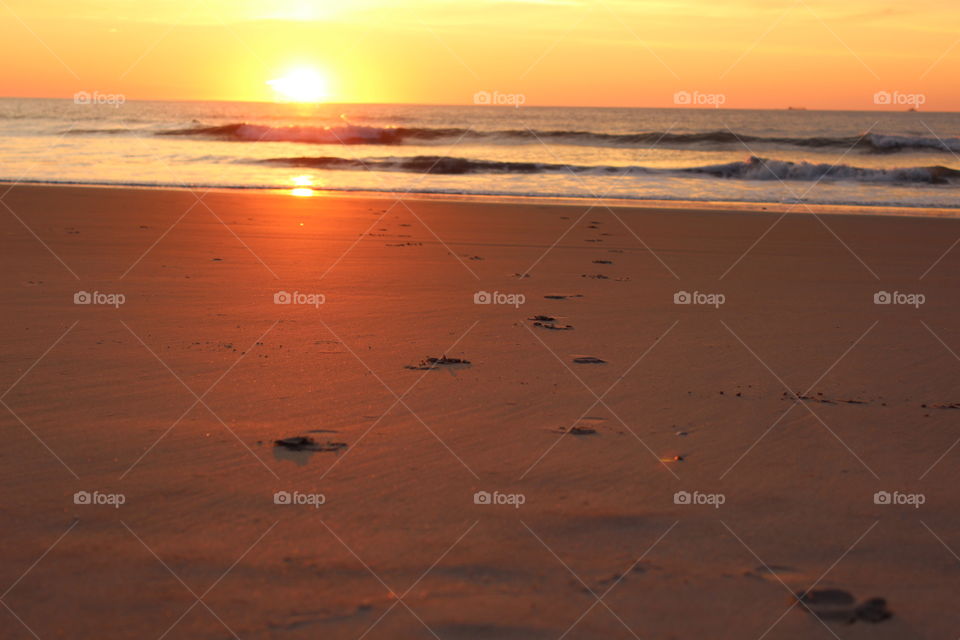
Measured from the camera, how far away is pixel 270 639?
231 cm

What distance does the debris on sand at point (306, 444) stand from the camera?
3.55 m

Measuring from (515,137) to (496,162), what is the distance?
14548 mm

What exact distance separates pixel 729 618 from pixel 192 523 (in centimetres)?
181

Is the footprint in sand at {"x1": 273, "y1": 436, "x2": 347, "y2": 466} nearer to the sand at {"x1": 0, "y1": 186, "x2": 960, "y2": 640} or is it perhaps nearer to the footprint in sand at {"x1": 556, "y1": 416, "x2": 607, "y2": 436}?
the sand at {"x1": 0, "y1": 186, "x2": 960, "y2": 640}

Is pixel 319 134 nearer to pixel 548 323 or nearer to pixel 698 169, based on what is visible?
pixel 698 169

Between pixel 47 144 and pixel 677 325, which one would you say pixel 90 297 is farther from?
pixel 47 144

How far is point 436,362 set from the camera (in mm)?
4824

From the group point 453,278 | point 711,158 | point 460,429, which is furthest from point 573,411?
point 711,158

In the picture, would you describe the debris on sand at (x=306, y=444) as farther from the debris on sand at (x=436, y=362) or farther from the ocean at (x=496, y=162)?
the ocean at (x=496, y=162)

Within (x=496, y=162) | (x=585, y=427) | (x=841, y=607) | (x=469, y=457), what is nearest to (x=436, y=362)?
(x=585, y=427)

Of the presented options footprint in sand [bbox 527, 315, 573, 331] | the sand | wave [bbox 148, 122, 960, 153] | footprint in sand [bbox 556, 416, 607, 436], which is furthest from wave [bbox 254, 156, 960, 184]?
footprint in sand [bbox 556, 416, 607, 436]

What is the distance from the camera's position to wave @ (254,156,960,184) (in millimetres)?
23406

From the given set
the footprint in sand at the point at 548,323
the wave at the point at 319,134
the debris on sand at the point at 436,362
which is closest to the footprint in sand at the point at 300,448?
the debris on sand at the point at 436,362

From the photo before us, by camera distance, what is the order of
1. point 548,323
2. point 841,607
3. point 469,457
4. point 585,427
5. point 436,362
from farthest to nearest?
1. point 548,323
2. point 436,362
3. point 585,427
4. point 469,457
5. point 841,607
